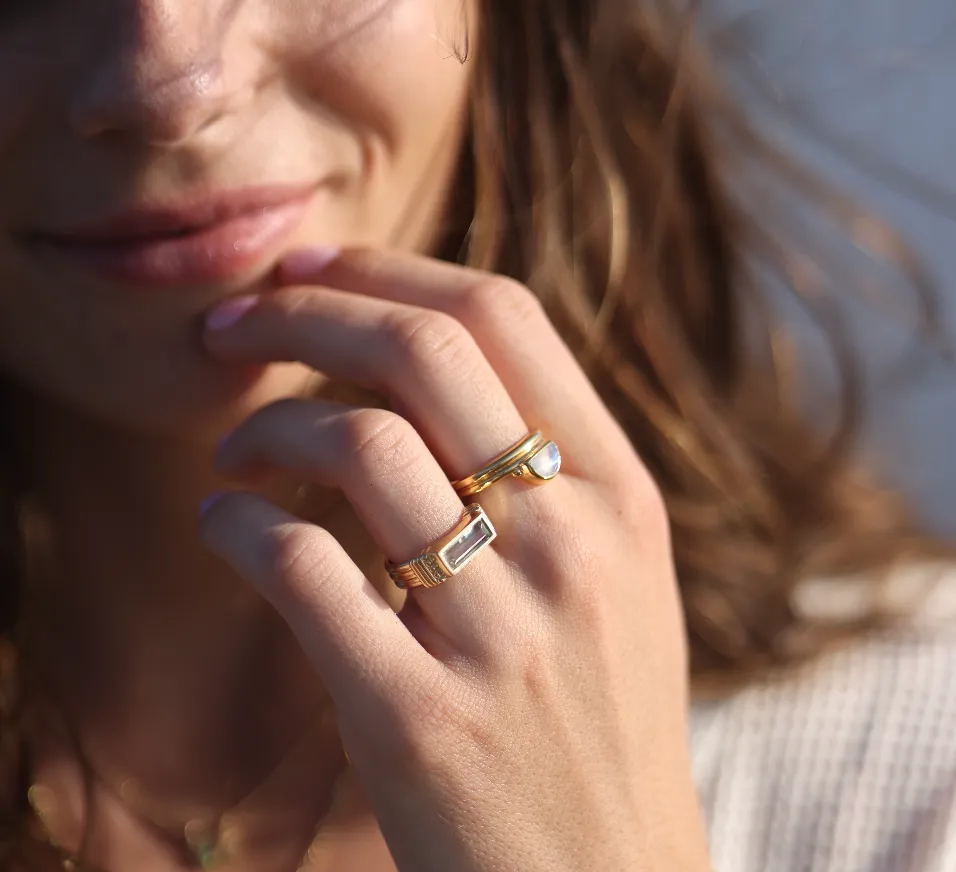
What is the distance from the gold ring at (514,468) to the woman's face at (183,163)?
250 mm

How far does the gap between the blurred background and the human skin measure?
0.88 metres

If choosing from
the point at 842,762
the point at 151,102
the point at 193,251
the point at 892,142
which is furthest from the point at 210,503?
the point at 892,142

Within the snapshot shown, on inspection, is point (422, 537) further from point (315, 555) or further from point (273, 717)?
point (273, 717)

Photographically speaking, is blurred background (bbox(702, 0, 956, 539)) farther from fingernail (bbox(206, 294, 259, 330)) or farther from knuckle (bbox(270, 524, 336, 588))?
knuckle (bbox(270, 524, 336, 588))

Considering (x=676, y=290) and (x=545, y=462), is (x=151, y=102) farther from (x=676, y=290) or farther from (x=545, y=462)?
(x=676, y=290)

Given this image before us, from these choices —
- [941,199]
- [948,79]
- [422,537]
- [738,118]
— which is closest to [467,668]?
[422,537]

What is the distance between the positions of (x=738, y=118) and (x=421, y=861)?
3.20 ft

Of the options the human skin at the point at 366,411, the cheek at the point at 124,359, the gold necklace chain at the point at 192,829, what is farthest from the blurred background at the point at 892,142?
the gold necklace chain at the point at 192,829

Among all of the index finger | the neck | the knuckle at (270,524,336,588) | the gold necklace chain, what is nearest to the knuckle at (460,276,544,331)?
the index finger

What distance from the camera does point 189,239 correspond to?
2.75 feet

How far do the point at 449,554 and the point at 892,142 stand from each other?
1.66 metres

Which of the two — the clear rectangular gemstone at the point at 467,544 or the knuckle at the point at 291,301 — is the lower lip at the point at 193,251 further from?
the clear rectangular gemstone at the point at 467,544

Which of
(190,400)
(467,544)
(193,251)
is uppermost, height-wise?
(193,251)

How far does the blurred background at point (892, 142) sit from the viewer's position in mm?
1766
